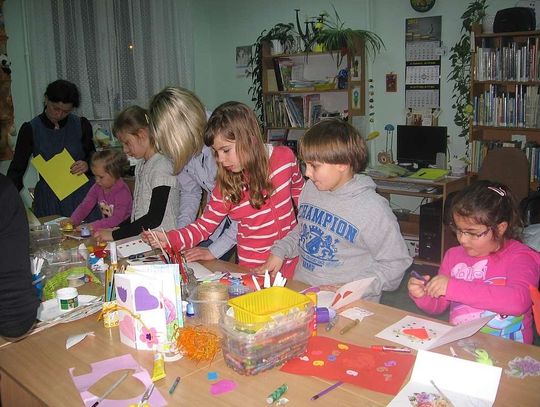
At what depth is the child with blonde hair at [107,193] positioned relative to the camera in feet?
10.1

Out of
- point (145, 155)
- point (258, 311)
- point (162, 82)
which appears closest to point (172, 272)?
point (258, 311)

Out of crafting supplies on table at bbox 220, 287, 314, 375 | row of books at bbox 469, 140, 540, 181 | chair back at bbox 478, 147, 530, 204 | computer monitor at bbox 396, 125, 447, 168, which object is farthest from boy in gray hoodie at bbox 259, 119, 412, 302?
computer monitor at bbox 396, 125, 447, 168

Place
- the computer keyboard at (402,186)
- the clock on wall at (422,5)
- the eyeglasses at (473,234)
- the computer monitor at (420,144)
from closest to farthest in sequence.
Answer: the eyeglasses at (473,234) < the computer keyboard at (402,186) < the clock on wall at (422,5) < the computer monitor at (420,144)

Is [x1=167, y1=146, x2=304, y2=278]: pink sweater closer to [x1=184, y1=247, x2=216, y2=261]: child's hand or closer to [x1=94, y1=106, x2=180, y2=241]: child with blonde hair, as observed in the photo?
[x1=184, y1=247, x2=216, y2=261]: child's hand

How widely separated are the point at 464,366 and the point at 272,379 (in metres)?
0.44

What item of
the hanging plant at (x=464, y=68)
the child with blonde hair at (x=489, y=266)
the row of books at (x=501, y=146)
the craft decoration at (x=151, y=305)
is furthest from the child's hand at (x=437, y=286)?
the hanging plant at (x=464, y=68)

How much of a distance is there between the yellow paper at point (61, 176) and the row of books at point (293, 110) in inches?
95.1

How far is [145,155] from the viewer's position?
255 cm

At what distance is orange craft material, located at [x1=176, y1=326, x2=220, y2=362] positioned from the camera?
4.47ft

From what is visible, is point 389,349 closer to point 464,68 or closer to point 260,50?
point 464,68

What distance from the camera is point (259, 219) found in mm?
2158

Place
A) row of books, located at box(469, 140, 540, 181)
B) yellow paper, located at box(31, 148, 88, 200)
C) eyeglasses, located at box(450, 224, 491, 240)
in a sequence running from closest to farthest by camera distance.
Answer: eyeglasses, located at box(450, 224, 491, 240), yellow paper, located at box(31, 148, 88, 200), row of books, located at box(469, 140, 540, 181)

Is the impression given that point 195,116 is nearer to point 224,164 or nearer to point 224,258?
point 224,164

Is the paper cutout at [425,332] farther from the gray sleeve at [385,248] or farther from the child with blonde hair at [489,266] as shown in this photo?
the gray sleeve at [385,248]
